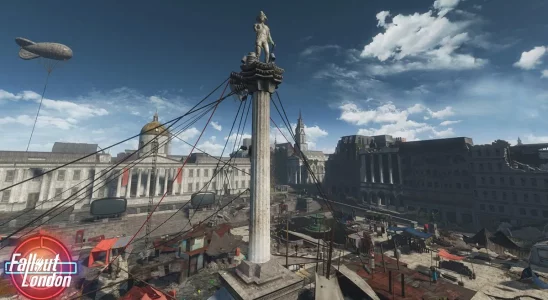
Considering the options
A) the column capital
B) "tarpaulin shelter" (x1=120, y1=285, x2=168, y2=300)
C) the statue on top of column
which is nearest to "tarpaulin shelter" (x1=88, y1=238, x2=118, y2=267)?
"tarpaulin shelter" (x1=120, y1=285, x2=168, y2=300)

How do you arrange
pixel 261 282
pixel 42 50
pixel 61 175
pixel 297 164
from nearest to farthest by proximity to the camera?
pixel 261 282, pixel 42 50, pixel 61 175, pixel 297 164

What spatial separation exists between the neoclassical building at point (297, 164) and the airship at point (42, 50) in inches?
3002

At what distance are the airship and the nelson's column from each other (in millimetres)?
41698

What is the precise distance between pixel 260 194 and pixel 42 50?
153 ft

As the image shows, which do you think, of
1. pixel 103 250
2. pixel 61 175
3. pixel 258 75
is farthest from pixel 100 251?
pixel 61 175

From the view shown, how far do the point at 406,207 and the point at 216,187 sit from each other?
6086 cm

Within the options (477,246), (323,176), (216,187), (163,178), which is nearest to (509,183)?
(477,246)

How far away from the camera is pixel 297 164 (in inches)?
3976

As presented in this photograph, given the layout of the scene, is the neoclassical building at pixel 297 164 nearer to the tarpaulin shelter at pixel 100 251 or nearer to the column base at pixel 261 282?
the tarpaulin shelter at pixel 100 251

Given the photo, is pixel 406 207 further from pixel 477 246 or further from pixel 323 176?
pixel 323 176

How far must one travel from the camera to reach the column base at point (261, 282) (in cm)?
788

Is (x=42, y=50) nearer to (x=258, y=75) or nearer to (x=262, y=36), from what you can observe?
(x=262, y=36)

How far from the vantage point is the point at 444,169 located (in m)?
58.9

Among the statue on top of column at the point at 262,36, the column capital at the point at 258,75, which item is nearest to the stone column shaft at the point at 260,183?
the column capital at the point at 258,75
